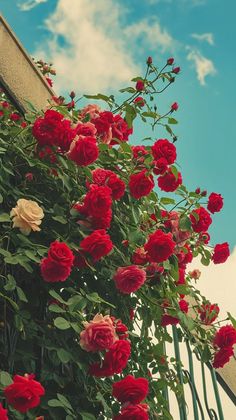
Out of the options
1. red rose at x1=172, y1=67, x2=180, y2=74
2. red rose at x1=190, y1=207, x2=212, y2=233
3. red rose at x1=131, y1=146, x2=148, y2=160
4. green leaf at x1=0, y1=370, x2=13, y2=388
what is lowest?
green leaf at x1=0, y1=370, x2=13, y2=388

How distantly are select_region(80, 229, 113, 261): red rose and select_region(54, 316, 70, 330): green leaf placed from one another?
0.75 feet

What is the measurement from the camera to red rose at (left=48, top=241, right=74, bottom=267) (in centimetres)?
183

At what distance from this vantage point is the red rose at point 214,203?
99.9 inches

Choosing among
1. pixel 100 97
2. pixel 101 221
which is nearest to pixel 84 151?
pixel 101 221

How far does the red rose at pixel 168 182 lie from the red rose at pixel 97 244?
0.56 m

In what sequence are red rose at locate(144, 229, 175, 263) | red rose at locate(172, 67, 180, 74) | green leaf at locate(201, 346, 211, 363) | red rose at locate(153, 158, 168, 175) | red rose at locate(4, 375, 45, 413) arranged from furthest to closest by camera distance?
red rose at locate(172, 67, 180, 74)
green leaf at locate(201, 346, 211, 363)
red rose at locate(153, 158, 168, 175)
red rose at locate(144, 229, 175, 263)
red rose at locate(4, 375, 45, 413)

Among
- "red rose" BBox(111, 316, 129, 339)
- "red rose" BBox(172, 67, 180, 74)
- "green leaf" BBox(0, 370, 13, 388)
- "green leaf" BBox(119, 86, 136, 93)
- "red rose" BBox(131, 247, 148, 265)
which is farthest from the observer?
"red rose" BBox(172, 67, 180, 74)

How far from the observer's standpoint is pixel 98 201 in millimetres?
2021

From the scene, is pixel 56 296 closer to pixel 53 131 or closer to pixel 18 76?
pixel 53 131

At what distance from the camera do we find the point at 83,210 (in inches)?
81.6

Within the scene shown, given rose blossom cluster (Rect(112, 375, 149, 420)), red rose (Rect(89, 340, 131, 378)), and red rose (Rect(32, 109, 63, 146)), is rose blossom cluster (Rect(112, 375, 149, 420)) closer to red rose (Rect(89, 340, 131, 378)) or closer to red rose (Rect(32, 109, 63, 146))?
red rose (Rect(89, 340, 131, 378))

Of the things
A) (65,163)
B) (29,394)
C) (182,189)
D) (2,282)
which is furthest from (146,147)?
(29,394)

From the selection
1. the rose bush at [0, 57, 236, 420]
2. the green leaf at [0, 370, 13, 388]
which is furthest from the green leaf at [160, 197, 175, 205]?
the green leaf at [0, 370, 13, 388]

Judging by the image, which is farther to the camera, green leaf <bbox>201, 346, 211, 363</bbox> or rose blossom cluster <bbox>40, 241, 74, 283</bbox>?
green leaf <bbox>201, 346, 211, 363</bbox>
